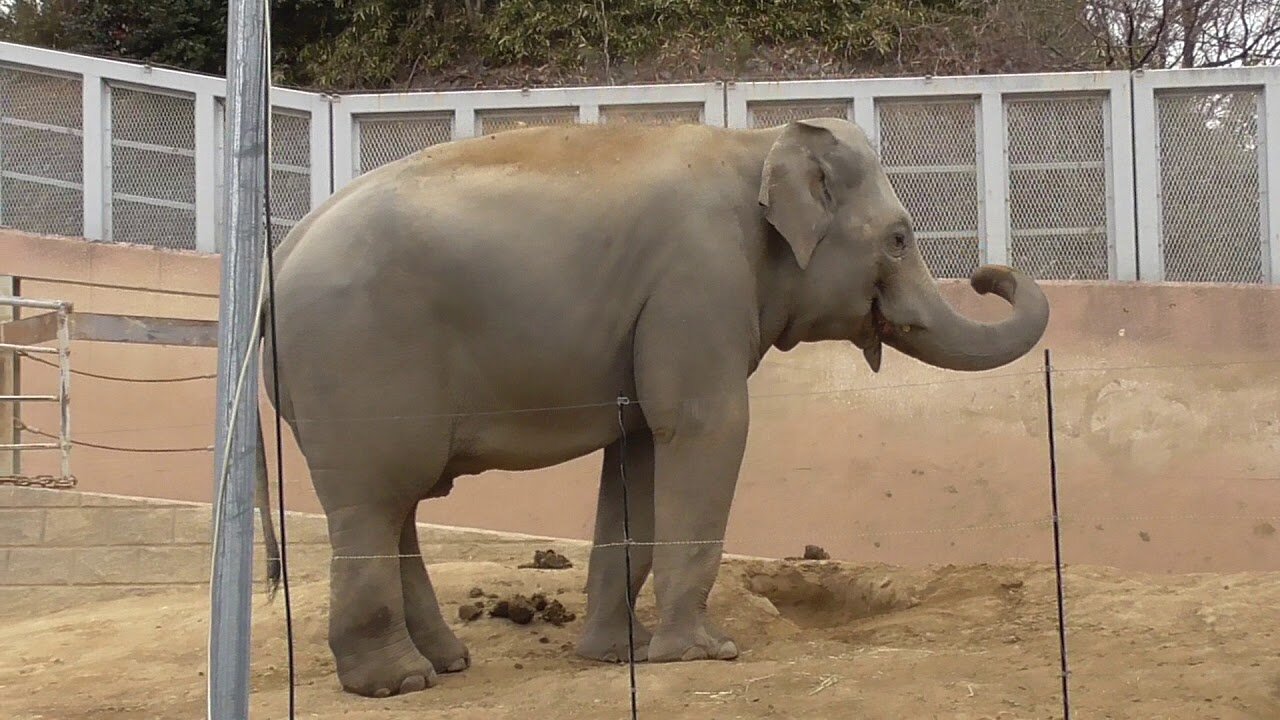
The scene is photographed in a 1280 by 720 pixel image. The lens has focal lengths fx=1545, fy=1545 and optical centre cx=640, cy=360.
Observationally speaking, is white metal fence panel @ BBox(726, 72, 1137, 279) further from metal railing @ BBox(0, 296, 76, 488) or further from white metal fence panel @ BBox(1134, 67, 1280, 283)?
metal railing @ BBox(0, 296, 76, 488)

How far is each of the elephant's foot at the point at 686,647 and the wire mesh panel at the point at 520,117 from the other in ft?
17.7

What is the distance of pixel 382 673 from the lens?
247 inches

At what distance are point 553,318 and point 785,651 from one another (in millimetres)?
1715

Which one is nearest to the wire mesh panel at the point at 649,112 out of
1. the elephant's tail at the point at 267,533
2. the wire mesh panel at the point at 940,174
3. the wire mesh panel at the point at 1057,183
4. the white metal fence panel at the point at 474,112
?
the white metal fence panel at the point at 474,112

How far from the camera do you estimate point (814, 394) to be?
10156 mm

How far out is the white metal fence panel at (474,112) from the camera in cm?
1091

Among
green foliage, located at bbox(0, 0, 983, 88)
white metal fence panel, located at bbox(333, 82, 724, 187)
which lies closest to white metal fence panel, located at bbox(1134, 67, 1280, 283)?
white metal fence panel, located at bbox(333, 82, 724, 187)

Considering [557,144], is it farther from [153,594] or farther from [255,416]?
[153,594]

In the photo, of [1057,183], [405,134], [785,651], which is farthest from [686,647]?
[405,134]

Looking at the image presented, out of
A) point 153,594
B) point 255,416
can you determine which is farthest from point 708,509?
point 153,594

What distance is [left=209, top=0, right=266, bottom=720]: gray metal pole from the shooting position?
4.61 m

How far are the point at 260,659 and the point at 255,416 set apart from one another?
291cm

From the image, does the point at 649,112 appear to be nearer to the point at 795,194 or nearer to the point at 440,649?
the point at 795,194

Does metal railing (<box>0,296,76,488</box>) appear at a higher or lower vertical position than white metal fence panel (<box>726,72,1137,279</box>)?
lower
